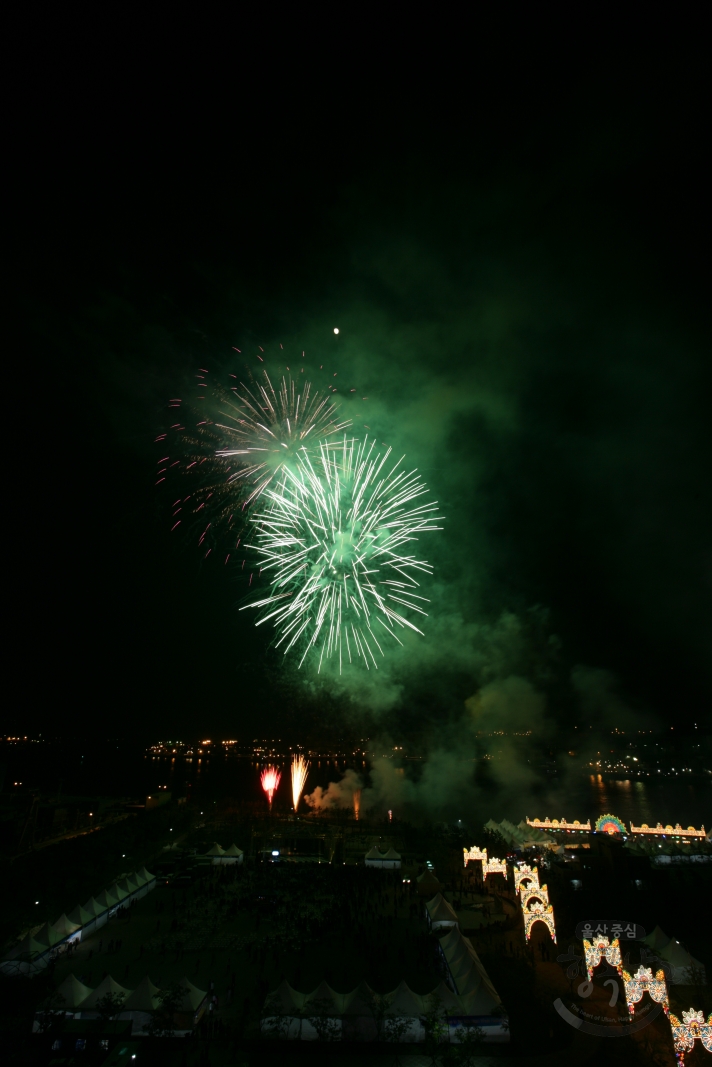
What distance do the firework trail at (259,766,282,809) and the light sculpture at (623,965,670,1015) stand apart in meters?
33.8

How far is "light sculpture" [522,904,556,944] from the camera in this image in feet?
42.6

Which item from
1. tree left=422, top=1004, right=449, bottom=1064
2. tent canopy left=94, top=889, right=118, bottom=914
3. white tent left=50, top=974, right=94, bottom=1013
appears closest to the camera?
tree left=422, top=1004, right=449, bottom=1064

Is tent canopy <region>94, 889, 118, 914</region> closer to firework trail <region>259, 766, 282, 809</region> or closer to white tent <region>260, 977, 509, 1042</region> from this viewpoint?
white tent <region>260, 977, 509, 1042</region>

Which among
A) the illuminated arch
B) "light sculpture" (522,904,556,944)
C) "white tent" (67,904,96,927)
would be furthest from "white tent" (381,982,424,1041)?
the illuminated arch

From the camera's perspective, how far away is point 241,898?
16.2 metres

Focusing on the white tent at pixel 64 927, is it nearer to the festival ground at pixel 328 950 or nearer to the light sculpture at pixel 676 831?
the festival ground at pixel 328 950

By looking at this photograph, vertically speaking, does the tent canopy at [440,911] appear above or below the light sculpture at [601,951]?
below

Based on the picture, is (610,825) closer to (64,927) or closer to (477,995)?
(477,995)

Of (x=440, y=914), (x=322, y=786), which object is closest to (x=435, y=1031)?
(x=440, y=914)

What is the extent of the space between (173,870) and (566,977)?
45.9ft

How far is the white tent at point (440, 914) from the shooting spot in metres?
13.9

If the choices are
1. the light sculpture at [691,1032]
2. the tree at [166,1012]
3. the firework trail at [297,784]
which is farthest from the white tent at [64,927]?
the firework trail at [297,784]

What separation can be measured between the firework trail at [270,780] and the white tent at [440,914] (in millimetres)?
27620

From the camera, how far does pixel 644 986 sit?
30.2 ft
